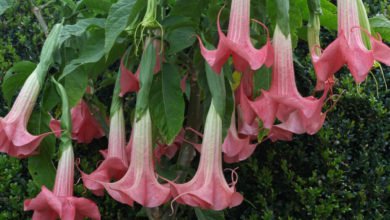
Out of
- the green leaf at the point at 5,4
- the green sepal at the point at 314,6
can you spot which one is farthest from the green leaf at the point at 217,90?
the green leaf at the point at 5,4

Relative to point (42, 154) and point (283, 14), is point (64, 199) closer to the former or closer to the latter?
point (42, 154)

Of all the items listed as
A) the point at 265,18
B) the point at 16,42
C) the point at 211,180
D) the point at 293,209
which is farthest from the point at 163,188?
the point at 16,42

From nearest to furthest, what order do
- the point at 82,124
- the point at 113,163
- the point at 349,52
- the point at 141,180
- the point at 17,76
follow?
1. the point at 349,52
2. the point at 141,180
3. the point at 113,163
4. the point at 17,76
5. the point at 82,124

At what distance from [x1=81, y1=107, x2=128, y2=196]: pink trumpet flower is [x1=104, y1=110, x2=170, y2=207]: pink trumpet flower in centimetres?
7

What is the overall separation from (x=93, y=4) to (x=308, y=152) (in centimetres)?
91

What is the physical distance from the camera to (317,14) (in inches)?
40.9

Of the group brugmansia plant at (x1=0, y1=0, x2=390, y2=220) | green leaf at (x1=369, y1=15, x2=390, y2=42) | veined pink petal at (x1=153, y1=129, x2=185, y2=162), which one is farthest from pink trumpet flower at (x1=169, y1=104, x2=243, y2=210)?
green leaf at (x1=369, y1=15, x2=390, y2=42)

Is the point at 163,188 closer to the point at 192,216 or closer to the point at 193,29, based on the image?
the point at 193,29

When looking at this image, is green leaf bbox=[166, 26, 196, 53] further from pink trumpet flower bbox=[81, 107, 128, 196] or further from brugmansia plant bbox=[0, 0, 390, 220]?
pink trumpet flower bbox=[81, 107, 128, 196]

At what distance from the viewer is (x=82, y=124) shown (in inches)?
52.2

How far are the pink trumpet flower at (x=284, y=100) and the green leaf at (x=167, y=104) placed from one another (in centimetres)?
17

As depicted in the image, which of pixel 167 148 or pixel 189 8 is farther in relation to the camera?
pixel 167 148

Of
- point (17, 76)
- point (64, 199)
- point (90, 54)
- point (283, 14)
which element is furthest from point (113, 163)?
point (283, 14)

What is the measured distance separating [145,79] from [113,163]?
205 millimetres
